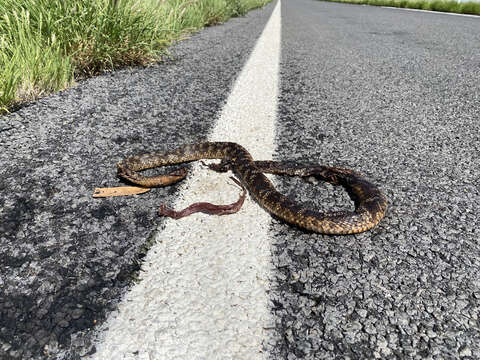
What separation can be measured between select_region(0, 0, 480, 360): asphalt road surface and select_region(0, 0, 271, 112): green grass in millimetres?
241

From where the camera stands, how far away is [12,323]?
55.2 inches

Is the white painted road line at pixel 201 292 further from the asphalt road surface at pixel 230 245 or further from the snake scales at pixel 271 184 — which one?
the snake scales at pixel 271 184

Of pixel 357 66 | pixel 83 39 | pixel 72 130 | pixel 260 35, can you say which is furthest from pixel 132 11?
pixel 260 35

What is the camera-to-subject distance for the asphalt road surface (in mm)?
1413

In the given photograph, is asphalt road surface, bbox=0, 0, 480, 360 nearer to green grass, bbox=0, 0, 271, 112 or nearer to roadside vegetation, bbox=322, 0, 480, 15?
green grass, bbox=0, 0, 271, 112

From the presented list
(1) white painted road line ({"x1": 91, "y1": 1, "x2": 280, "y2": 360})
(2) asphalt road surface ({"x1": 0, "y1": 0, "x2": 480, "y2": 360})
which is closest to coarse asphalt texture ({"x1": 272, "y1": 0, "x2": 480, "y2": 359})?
(2) asphalt road surface ({"x1": 0, "y1": 0, "x2": 480, "y2": 360})

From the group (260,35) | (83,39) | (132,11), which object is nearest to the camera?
(83,39)

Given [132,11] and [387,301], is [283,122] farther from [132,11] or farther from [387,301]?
[132,11]

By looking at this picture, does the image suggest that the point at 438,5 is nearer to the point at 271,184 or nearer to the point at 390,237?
the point at 271,184

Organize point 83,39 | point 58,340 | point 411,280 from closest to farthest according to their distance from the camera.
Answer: point 58,340, point 411,280, point 83,39

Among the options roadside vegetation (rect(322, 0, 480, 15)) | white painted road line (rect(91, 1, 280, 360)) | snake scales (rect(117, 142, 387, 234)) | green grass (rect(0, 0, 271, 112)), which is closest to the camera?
white painted road line (rect(91, 1, 280, 360))

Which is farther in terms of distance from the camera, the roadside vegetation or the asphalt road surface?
the roadside vegetation

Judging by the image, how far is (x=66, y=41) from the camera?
4.36m

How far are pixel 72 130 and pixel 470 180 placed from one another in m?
3.05
